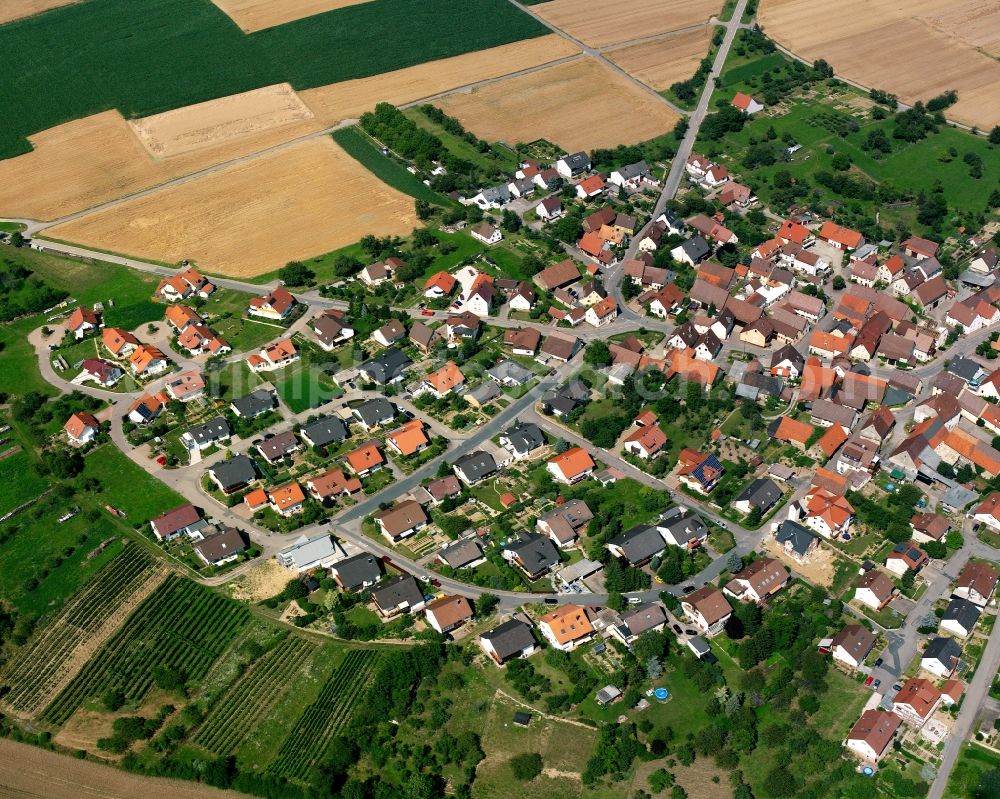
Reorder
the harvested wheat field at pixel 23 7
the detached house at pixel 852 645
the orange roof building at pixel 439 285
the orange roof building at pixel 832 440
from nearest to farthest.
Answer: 1. the detached house at pixel 852 645
2. the orange roof building at pixel 832 440
3. the orange roof building at pixel 439 285
4. the harvested wheat field at pixel 23 7

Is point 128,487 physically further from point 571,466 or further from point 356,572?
point 571,466

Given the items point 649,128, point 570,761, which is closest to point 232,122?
point 649,128

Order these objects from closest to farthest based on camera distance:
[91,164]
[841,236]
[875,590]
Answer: [875,590], [841,236], [91,164]

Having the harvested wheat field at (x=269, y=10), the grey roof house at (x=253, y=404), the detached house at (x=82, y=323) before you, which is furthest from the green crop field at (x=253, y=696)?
the harvested wheat field at (x=269, y=10)

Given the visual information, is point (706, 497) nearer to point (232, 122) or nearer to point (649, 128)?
point (649, 128)

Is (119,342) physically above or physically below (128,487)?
above

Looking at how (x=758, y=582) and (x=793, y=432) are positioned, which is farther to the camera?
(x=793, y=432)

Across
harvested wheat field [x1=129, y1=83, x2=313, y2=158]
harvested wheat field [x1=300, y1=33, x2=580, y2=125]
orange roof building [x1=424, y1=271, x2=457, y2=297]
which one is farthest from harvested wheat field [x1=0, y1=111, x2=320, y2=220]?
orange roof building [x1=424, y1=271, x2=457, y2=297]

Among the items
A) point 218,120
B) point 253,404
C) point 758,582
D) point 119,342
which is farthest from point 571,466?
point 218,120

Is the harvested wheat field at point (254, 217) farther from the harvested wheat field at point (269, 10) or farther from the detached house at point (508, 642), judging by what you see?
the detached house at point (508, 642)
